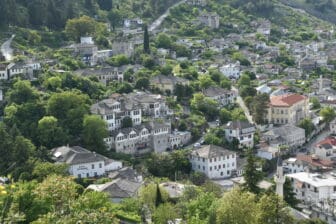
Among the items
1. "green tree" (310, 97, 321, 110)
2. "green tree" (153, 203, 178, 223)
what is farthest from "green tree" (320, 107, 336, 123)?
"green tree" (153, 203, 178, 223)

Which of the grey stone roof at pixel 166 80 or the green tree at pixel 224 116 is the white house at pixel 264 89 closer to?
the grey stone roof at pixel 166 80

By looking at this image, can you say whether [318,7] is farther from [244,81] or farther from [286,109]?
[286,109]

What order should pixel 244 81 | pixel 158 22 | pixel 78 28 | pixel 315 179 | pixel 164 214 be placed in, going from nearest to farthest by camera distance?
pixel 164 214 < pixel 315 179 < pixel 244 81 < pixel 78 28 < pixel 158 22

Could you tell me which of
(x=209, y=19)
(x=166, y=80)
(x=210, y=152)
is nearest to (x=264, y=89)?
(x=166, y=80)

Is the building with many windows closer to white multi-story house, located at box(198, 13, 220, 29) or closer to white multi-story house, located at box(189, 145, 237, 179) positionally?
white multi-story house, located at box(189, 145, 237, 179)

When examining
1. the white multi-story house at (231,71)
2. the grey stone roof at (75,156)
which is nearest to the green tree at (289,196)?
the grey stone roof at (75,156)

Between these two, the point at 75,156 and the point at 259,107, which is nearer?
the point at 75,156
